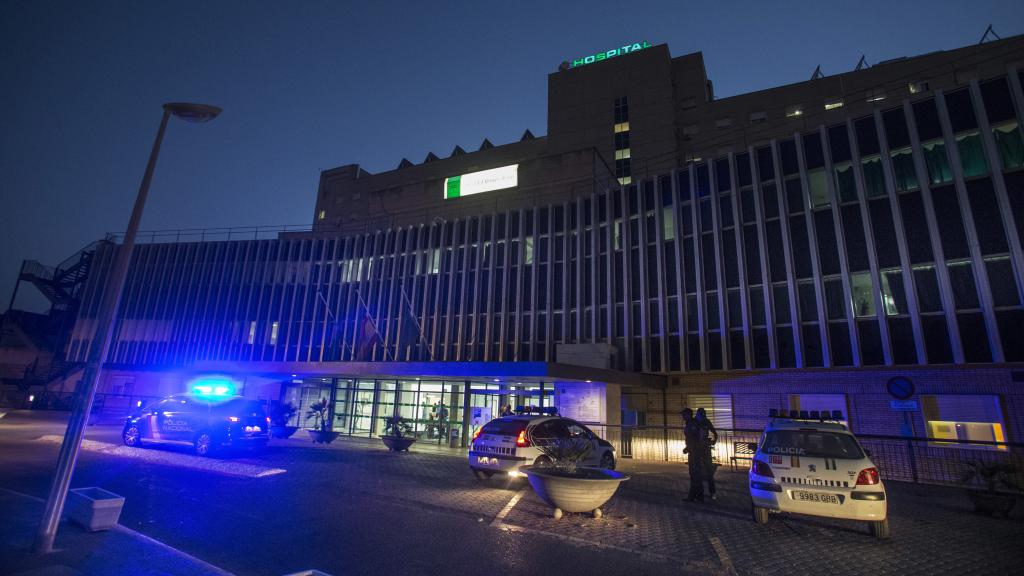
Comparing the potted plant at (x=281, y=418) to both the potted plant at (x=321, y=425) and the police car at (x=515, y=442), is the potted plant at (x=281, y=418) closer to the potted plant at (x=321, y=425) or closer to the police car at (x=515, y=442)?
the potted plant at (x=321, y=425)

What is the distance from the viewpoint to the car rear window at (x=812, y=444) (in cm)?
732

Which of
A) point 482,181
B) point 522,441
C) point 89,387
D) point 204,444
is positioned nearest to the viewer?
point 89,387

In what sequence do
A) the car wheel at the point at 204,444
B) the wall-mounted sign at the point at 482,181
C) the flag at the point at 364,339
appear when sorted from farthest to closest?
the wall-mounted sign at the point at 482,181
the flag at the point at 364,339
the car wheel at the point at 204,444

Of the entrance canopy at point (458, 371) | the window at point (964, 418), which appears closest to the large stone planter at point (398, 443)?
the entrance canopy at point (458, 371)

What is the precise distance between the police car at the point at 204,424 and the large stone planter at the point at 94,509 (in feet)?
27.3

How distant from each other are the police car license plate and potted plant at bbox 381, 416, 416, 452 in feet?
44.4

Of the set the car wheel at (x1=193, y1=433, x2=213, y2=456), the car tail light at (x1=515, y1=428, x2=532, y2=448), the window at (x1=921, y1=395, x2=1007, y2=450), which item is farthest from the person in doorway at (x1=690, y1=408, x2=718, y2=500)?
the car wheel at (x1=193, y1=433, x2=213, y2=456)

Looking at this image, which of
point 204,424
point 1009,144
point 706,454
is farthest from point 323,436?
point 1009,144

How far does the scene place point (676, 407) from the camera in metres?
22.2

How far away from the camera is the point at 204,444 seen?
548 inches

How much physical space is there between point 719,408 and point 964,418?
Answer: 26.9ft

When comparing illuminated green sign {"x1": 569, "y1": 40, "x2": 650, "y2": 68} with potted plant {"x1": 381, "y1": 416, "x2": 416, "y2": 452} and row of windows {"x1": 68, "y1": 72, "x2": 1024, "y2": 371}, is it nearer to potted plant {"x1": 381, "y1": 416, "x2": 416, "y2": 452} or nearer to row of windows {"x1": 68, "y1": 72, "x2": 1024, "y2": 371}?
row of windows {"x1": 68, "y1": 72, "x2": 1024, "y2": 371}

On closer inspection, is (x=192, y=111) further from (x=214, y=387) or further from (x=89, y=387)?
(x=214, y=387)

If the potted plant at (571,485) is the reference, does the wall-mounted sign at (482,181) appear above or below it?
above
